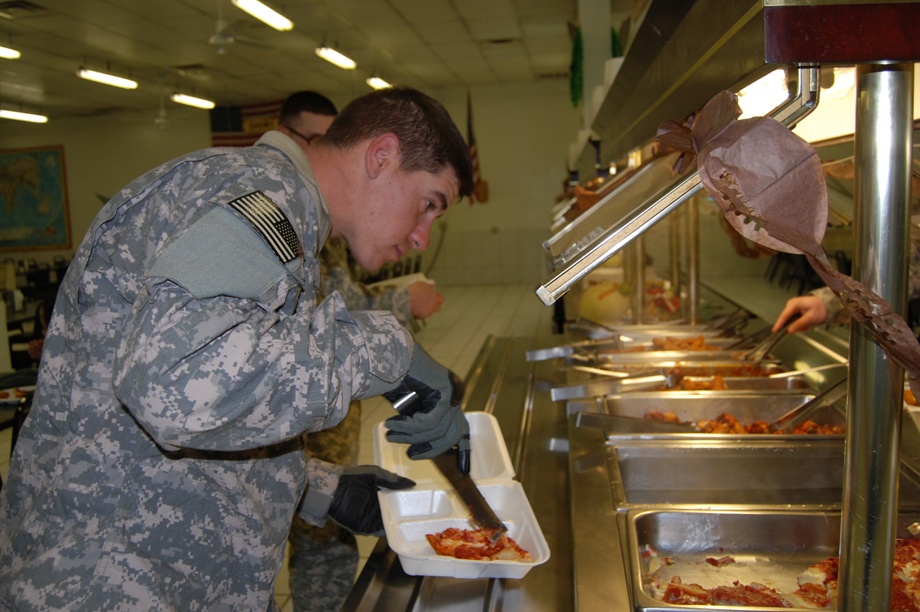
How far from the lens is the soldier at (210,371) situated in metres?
0.88

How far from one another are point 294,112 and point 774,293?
6772mm

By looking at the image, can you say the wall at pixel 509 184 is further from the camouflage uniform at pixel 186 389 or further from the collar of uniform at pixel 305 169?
the camouflage uniform at pixel 186 389

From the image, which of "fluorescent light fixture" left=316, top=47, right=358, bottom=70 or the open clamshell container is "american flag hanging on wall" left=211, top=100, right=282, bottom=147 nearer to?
"fluorescent light fixture" left=316, top=47, right=358, bottom=70

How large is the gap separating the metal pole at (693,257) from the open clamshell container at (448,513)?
1920mm

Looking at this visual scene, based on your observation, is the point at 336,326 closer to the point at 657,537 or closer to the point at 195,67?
the point at 657,537

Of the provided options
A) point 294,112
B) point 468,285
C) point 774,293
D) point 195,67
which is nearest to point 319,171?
point 294,112

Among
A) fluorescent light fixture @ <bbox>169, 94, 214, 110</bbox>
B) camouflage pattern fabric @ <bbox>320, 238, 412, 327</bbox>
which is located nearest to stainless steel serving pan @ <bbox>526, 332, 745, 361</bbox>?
camouflage pattern fabric @ <bbox>320, 238, 412, 327</bbox>

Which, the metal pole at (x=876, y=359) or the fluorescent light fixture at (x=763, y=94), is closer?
the metal pole at (x=876, y=359)

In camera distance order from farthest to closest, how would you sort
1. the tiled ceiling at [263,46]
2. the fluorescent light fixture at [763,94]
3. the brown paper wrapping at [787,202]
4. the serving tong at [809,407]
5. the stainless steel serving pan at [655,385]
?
the tiled ceiling at [263,46], the stainless steel serving pan at [655,385], the serving tong at [809,407], the fluorescent light fixture at [763,94], the brown paper wrapping at [787,202]

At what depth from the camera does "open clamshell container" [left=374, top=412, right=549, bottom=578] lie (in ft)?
3.66

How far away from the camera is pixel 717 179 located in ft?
2.48

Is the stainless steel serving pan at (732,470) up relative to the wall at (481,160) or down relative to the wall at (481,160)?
down

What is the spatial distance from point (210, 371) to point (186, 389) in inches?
1.4

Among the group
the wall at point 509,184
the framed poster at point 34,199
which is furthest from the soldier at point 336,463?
the framed poster at point 34,199
